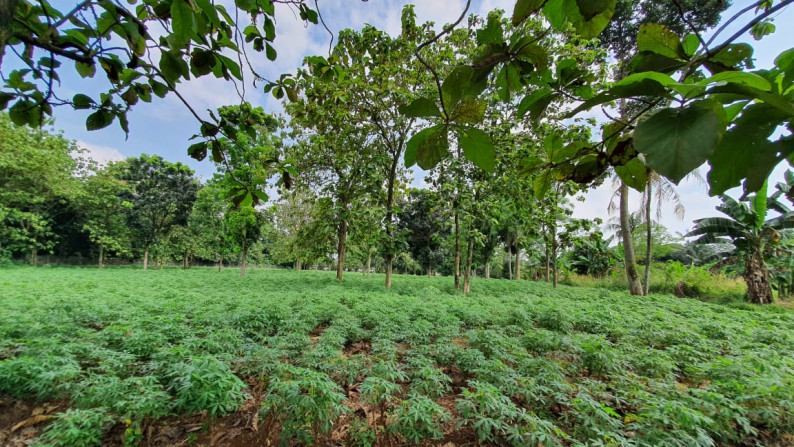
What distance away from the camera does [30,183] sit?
672 inches

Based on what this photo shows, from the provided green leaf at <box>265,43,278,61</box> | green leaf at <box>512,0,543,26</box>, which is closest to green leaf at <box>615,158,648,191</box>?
green leaf at <box>512,0,543,26</box>

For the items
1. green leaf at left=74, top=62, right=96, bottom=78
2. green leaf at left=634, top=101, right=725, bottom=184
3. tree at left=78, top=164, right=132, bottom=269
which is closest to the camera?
green leaf at left=634, top=101, right=725, bottom=184

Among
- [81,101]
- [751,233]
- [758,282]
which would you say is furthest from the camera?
[751,233]

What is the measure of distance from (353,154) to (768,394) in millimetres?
7548

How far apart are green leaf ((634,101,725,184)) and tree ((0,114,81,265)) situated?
80.8 ft

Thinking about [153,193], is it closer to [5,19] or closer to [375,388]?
[375,388]

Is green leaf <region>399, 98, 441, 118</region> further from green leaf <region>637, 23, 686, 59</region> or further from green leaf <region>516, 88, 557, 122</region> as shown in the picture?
green leaf <region>637, 23, 686, 59</region>

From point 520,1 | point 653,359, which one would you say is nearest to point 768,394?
point 653,359

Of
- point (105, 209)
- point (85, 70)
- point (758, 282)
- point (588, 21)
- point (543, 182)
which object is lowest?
point (758, 282)

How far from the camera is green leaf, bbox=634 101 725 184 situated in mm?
298

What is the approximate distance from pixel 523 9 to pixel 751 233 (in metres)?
14.9

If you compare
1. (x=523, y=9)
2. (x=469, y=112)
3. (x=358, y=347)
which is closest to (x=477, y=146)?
(x=469, y=112)

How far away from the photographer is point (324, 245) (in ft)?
32.8

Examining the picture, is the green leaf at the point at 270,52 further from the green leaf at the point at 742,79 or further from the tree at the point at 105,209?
the tree at the point at 105,209
